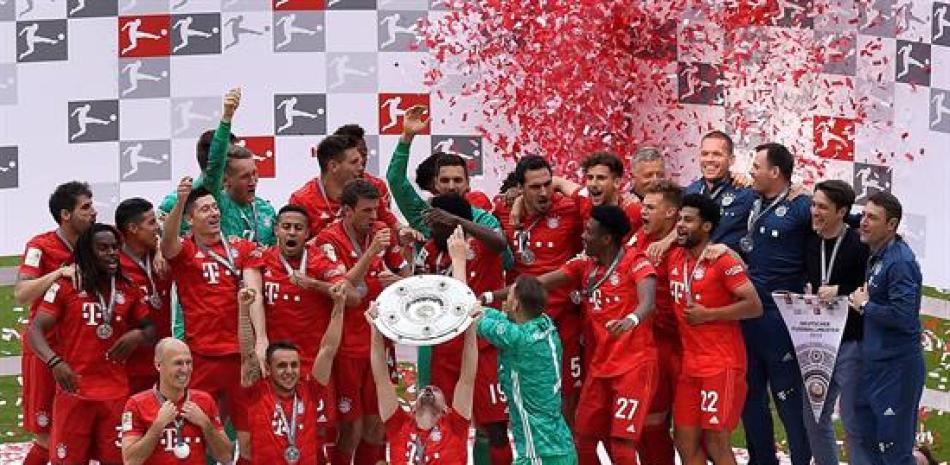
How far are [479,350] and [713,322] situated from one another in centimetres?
119

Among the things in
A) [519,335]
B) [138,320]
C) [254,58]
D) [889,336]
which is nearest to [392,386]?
[519,335]

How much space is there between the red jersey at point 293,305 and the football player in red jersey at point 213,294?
0.08 meters

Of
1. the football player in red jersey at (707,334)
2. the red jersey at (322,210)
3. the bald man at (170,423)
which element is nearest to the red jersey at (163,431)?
the bald man at (170,423)

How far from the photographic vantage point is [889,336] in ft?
37.9

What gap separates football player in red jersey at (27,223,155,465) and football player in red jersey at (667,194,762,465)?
103 inches

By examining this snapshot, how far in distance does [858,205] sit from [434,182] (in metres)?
3.89

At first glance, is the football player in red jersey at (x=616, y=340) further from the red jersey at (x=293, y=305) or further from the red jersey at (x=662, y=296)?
the red jersey at (x=293, y=305)

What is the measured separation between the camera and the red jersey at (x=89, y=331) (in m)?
11.4

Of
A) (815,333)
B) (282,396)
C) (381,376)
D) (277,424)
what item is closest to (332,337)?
(282,396)

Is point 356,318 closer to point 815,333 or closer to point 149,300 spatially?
point 149,300

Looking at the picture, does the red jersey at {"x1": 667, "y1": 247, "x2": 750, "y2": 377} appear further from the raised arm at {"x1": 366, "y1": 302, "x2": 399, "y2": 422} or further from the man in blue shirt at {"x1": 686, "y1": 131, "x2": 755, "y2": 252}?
the raised arm at {"x1": 366, "y1": 302, "x2": 399, "y2": 422}

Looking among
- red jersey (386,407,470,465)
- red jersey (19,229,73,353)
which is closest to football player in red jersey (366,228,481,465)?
red jersey (386,407,470,465)

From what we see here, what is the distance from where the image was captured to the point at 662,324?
38.7 ft

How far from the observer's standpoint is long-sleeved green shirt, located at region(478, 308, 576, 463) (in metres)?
10.7
